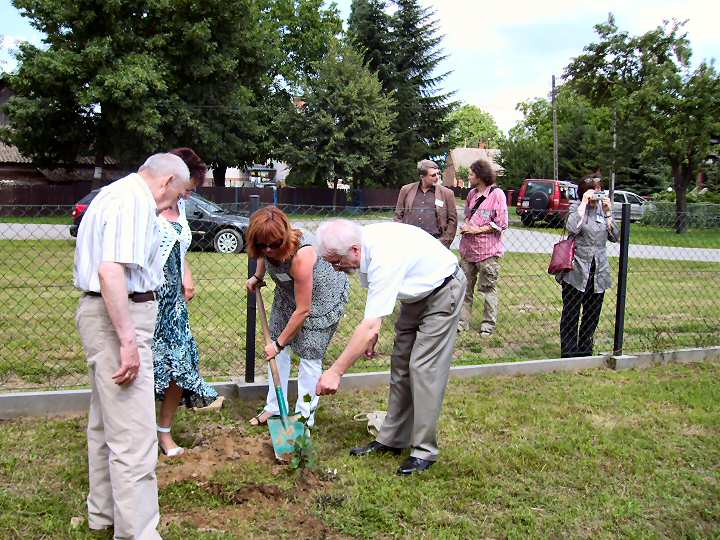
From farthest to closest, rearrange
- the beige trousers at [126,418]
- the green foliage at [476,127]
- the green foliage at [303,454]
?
the green foliage at [476,127]
the green foliage at [303,454]
the beige trousers at [126,418]

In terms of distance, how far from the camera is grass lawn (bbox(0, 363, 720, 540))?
293 centimetres

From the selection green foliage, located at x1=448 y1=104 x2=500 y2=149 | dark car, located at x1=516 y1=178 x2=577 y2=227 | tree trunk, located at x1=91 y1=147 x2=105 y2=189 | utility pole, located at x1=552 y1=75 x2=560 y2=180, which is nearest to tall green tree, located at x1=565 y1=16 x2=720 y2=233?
dark car, located at x1=516 y1=178 x2=577 y2=227

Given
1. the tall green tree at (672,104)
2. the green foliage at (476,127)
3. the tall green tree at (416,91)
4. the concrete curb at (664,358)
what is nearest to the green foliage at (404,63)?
the tall green tree at (416,91)

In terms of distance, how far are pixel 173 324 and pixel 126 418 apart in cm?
100

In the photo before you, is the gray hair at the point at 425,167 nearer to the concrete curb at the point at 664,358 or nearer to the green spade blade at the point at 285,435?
the concrete curb at the point at 664,358

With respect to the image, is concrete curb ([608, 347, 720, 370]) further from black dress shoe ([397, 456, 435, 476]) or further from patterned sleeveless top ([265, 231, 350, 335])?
patterned sleeveless top ([265, 231, 350, 335])

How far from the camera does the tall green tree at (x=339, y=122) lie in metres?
26.5

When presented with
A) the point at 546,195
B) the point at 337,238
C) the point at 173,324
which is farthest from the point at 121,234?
the point at 546,195

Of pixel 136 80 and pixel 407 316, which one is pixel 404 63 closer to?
pixel 136 80

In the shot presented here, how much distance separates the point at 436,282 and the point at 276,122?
84.2 feet

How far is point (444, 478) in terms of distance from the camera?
341cm

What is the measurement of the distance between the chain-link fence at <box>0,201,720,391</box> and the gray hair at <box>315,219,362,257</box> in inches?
66.0

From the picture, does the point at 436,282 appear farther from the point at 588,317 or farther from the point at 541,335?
the point at 541,335

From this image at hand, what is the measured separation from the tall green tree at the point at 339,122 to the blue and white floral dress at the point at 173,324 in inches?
923
